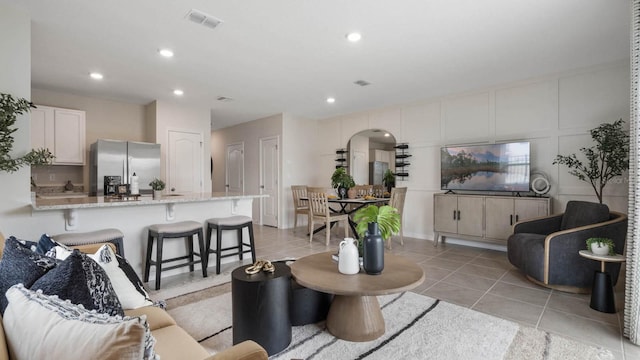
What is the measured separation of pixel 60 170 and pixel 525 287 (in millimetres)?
6973

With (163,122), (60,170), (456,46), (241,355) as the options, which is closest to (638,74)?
(456,46)

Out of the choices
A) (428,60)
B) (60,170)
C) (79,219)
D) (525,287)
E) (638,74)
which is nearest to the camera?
(638,74)

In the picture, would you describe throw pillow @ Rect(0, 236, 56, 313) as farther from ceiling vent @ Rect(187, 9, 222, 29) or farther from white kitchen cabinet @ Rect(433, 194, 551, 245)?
white kitchen cabinet @ Rect(433, 194, 551, 245)

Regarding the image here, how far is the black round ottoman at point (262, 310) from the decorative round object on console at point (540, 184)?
402 centimetres

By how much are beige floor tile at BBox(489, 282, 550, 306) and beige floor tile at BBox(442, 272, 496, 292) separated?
90 millimetres

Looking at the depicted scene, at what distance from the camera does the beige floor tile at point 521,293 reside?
280 cm

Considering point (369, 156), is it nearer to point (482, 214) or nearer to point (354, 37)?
point (482, 214)

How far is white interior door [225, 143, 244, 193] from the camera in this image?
26.0 ft

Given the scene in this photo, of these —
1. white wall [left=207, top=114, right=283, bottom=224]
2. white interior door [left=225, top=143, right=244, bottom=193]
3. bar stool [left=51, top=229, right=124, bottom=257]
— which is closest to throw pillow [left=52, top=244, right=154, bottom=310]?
bar stool [left=51, top=229, right=124, bottom=257]

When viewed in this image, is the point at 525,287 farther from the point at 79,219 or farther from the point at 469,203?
the point at 79,219

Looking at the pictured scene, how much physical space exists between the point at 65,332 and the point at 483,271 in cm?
403

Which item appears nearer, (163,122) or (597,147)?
(597,147)

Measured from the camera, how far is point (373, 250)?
77.6 inches

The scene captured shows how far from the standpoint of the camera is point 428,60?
370cm
